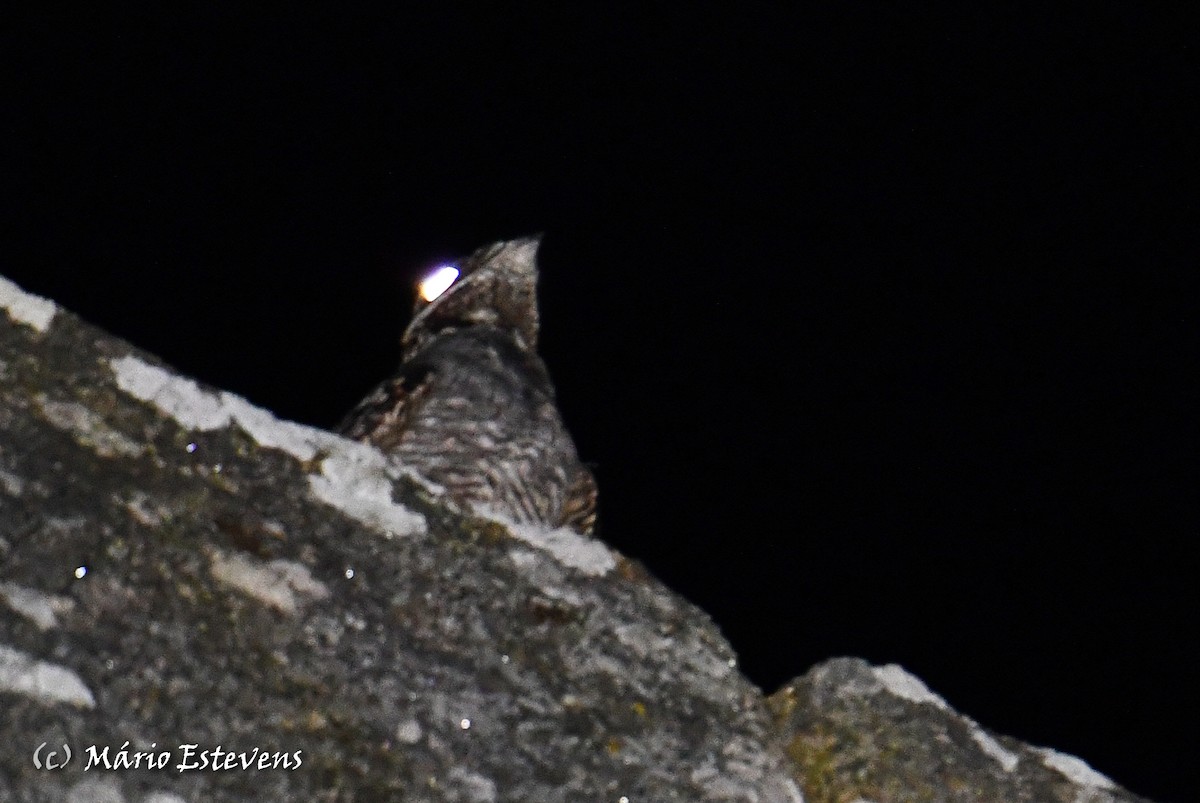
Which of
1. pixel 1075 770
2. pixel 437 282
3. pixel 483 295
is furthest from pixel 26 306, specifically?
pixel 437 282

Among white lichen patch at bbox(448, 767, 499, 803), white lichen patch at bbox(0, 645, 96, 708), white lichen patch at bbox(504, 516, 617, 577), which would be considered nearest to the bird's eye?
white lichen patch at bbox(504, 516, 617, 577)

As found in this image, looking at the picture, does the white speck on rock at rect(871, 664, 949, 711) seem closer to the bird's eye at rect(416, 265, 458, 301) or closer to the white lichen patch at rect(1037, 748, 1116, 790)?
the white lichen patch at rect(1037, 748, 1116, 790)

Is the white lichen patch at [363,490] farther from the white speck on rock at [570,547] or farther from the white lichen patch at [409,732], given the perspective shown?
the white lichen patch at [409,732]

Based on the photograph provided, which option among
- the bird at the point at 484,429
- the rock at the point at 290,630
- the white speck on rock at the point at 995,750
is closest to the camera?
the rock at the point at 290,630

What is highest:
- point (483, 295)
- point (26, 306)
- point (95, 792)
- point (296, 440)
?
point (483, 295)

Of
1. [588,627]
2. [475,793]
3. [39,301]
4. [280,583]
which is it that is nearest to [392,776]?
[475,793]

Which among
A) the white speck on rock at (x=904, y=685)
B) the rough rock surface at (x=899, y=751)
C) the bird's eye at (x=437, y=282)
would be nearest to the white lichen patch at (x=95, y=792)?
the rough rock surface at (x=899, y=751)

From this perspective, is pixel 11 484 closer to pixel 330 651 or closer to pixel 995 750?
pixel 330 651
